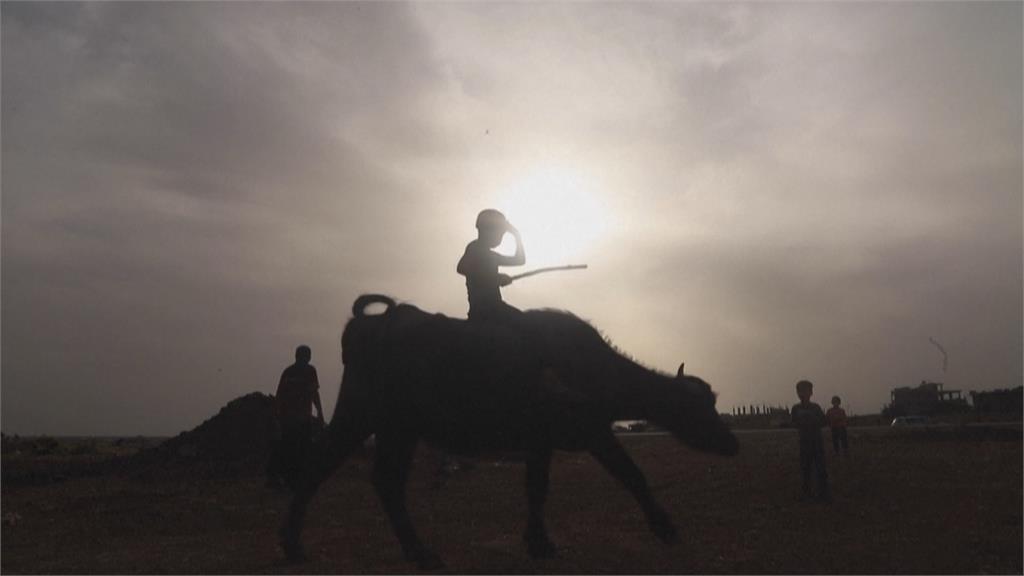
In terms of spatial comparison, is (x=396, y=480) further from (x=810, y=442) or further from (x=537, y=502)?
(x=810, y=442)

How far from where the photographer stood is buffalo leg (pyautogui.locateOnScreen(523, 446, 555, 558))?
7586 mm

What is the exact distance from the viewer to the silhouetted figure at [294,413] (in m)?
8.70

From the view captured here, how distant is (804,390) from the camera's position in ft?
41.9

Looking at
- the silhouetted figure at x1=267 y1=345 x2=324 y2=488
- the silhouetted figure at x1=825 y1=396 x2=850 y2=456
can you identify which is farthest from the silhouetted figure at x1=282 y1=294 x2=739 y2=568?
the silhouetted figure at x1=825 y1=396 x2=850 y2=456

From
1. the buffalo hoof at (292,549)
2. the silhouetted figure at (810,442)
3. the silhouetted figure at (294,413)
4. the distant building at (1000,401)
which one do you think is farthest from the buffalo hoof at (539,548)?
the distant building at (1000,401)

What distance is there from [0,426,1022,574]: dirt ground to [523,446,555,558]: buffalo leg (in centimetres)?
18

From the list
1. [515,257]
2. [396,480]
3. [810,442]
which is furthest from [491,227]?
[810,442]

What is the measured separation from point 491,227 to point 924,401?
5455 centimetres

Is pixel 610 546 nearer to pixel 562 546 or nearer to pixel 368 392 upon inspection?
pixel 562 546

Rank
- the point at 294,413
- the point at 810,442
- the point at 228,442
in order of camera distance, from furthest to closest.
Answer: the point at 228,442 < the point at 810,442 < the point at 294,413

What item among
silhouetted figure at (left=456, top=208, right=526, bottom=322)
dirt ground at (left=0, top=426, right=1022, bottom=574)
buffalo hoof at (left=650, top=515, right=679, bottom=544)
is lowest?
dirt ground at (left=0, top=426, right=1022, bottom=574)

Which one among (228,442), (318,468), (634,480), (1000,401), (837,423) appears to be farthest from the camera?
(1000,401)

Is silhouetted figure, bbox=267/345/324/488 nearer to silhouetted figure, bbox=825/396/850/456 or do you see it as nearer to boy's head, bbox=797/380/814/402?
boy's head, bbox=797/380/814/402

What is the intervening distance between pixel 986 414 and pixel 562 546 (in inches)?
1790
